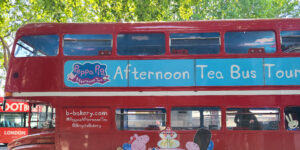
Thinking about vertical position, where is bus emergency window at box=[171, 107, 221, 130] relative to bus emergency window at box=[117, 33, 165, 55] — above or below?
below

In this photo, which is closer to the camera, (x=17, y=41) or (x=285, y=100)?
(x=285, y=100)

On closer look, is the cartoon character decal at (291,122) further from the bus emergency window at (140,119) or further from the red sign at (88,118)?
the red sign at (88,118)

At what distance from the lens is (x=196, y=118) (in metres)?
5.93

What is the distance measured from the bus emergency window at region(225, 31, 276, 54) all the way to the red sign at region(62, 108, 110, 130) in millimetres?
3043

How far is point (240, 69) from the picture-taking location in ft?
19.2

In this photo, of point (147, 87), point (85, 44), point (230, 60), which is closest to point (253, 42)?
point (230, 60)

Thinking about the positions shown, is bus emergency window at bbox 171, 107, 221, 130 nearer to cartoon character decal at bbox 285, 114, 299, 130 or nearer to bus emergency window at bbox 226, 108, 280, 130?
bus emergency window at bbox 226, 108, 280, 130

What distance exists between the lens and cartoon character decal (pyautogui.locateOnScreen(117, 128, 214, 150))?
231 inches

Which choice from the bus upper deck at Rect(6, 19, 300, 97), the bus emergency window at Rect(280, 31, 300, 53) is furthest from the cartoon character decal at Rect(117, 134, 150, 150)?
the bus emergency window at Rect(280, 31, 300, 53)

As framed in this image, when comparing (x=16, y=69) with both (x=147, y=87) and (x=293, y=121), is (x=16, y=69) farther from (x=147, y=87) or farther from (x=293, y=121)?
(x=293, y=121)

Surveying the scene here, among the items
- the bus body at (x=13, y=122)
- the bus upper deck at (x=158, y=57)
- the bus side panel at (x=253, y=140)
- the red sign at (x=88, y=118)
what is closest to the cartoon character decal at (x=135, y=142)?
the red sign at (x=88, y=118)

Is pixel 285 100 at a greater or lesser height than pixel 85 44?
lesser

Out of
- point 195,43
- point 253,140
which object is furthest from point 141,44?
point 253,140

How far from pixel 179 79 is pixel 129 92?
1108mm
